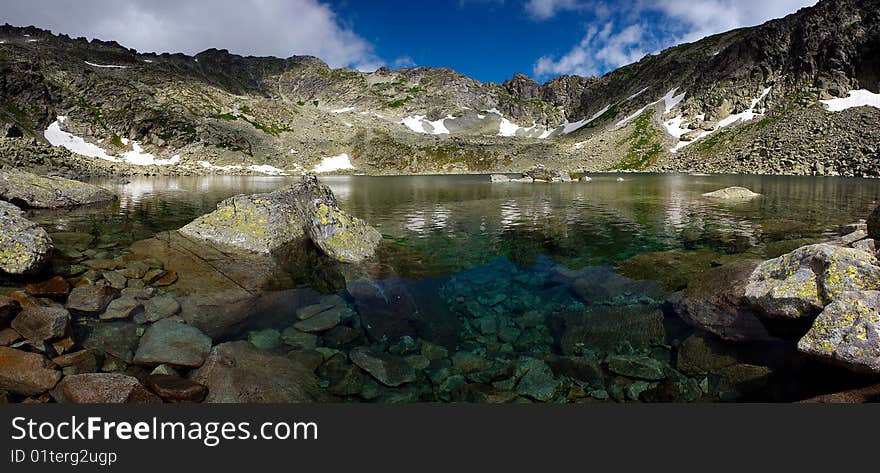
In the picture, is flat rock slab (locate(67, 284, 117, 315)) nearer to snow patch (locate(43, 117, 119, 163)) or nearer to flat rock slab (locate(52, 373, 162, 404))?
flat rock slab (locate(52, 373, 162, 404))

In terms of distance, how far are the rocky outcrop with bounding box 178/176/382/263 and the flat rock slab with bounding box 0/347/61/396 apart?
911cm

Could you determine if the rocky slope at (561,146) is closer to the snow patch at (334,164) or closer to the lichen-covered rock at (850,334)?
the snow patch at (334,164)

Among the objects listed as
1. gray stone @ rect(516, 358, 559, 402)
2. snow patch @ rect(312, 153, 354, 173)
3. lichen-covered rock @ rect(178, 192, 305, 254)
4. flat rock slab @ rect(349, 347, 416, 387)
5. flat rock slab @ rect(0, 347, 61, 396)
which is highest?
snow patch @ rect(312, 153, 354, 173)

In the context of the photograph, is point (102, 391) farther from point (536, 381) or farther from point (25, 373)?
point (536, 381)

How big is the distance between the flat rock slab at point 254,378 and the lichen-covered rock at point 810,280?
1078 cm

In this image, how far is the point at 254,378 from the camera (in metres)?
7.63

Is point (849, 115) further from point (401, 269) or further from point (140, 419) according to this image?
point (140, 419)

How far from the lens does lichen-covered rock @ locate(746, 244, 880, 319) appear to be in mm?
9000

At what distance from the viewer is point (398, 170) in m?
182

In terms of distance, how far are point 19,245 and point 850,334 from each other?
20.6 meters

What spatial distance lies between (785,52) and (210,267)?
231 meters

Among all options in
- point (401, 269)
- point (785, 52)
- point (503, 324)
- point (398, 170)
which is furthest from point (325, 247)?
point (785, 52)

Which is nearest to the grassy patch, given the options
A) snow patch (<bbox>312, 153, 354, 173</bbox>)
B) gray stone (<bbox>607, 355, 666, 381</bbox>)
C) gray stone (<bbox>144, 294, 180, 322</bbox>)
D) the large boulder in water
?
snow patch (<bbox>312, 153, 354, 173</bbox>)

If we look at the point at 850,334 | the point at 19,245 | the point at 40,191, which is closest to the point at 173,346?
the point at 19,245
